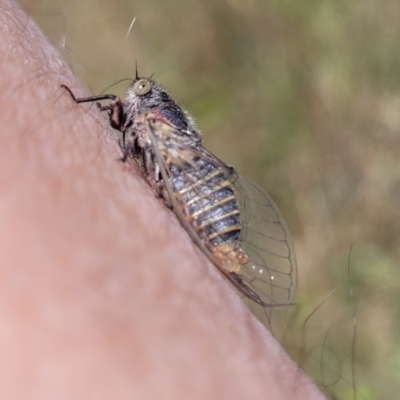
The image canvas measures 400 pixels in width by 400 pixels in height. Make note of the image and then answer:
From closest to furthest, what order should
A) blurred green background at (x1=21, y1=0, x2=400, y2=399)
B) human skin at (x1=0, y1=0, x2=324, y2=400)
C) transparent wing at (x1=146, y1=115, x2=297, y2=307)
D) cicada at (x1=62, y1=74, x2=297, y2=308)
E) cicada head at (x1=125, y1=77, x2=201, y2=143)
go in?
human skin at (x1=0, y1=0, x2=324, y2=400) → cicada at (x1=62, y1=74, x2=297, y2=308) → transparent wing at (x1=146, y1=115, x2=297, y2=307) → cicada head at (x1=125, y1=77, x2=201, y2=143) → blurred green background at (x1=21, y1=0, x2=400, y2=399)

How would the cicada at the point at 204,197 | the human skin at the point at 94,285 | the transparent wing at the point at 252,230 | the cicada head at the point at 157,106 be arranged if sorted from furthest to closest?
the cicada head at the point at 157,106, the transparent wing at the point at 252,230, the cicada at the point at 204,197, the human skin at the point at 94,285

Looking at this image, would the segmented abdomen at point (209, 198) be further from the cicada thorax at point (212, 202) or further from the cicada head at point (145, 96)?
the cicada head at point (145, 96)

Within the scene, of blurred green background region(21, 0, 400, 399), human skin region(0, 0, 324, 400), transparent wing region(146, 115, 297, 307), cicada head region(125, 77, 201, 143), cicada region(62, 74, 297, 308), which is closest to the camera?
human skin region(0, 0, 324, 400)

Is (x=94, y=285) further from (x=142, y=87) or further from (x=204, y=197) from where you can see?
(x=142, y=87)

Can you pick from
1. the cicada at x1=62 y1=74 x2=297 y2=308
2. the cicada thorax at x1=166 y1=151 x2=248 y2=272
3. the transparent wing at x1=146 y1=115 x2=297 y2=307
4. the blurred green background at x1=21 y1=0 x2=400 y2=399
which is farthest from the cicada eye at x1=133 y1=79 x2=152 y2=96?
the blurred green background at x1=21 y1=0 x2=400 y2=399

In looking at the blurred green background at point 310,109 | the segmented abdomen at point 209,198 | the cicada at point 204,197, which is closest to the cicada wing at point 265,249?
the cicada at point 204,197

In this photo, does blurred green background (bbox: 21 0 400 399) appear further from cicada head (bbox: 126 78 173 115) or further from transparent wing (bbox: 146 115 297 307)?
cicada head (bbox: 126 78 173 115)

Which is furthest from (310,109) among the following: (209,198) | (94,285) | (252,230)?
(94,285)
